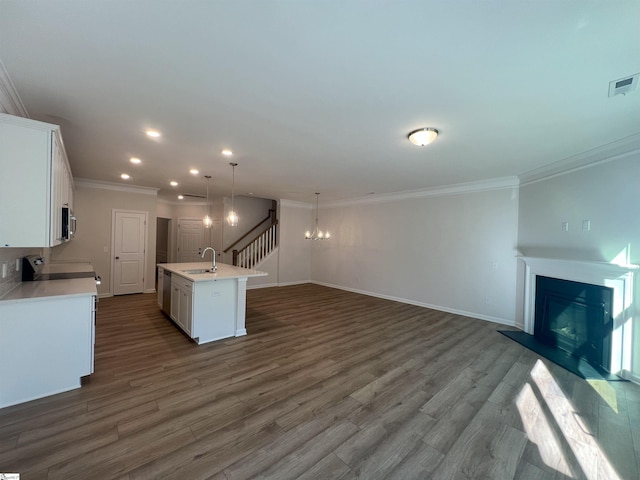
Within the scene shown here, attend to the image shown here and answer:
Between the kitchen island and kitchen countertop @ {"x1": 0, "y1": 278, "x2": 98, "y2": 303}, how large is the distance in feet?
3.72

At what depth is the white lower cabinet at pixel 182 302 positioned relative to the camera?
12.3 feet

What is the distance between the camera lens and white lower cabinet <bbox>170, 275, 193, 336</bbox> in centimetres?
374

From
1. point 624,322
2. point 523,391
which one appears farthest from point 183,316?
point 624,322

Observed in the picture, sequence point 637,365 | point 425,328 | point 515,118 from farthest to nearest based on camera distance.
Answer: point 425,328 → point 637,365 → point 515,118

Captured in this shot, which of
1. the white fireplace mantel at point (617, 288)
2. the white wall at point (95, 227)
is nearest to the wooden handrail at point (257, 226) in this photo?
the white wall at point (95, 227)

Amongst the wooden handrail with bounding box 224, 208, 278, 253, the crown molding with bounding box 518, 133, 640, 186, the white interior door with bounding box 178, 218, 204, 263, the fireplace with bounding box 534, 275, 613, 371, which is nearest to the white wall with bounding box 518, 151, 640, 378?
the crown molding with bounding box 518, 133, 640, 186

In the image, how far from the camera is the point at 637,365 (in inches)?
113

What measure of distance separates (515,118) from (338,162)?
227 cm

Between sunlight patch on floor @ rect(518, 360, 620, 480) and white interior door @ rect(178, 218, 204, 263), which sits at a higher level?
white interior door @ rect(178, 218, 204, 263)

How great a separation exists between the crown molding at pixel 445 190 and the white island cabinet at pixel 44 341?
6.01 m

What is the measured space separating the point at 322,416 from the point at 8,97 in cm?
400

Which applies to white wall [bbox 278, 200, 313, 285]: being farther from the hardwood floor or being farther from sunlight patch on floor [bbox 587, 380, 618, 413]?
sunlight patch on floor [bbox 587, 380, 618, 413]

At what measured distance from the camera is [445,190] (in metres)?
5.53

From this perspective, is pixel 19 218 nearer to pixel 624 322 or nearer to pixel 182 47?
pixel 182 47
